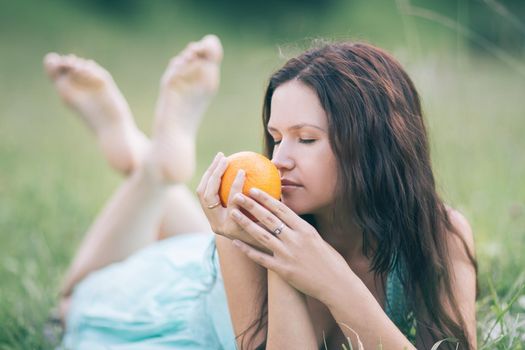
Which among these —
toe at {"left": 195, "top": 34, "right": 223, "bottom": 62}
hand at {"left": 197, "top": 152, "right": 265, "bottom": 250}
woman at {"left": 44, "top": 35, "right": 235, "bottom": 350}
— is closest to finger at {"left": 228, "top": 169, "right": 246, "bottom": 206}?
hand at {"left": 197, "top": 152, "right": 265, "bottom": 250}

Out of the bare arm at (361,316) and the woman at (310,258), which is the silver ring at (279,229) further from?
the bare arm at (361,316)

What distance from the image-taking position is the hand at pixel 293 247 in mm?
1657

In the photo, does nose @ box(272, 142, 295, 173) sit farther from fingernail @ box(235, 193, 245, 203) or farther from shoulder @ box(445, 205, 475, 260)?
shoulder @ box(445, 205, 475, 260)

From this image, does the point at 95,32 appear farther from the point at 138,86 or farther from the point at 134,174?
the point at 134,174

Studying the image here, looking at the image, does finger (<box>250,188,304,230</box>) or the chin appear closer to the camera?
finger (<box>250,188,304,230</box>)

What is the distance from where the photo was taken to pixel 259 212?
5.41 feet

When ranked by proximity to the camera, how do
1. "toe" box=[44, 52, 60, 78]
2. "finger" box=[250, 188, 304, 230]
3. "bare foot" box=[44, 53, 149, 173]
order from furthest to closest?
"toe" box=[44, 52, 60, 78]
"bare foot" box=[44, 53, 149, 173]
"finger" box=[250, 188, 304, 230]

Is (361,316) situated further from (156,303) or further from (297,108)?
A: (156,303)

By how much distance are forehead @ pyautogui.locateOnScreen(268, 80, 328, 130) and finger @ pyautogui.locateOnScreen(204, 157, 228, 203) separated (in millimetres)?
168

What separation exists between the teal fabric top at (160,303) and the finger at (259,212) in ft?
1.57

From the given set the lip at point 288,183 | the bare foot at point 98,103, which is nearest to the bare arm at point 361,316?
the lip at point 288,183

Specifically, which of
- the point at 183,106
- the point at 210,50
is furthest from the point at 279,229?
the point at 210,50

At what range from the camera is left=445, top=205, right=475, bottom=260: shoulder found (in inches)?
76.5

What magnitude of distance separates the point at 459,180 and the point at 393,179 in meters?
1.74
